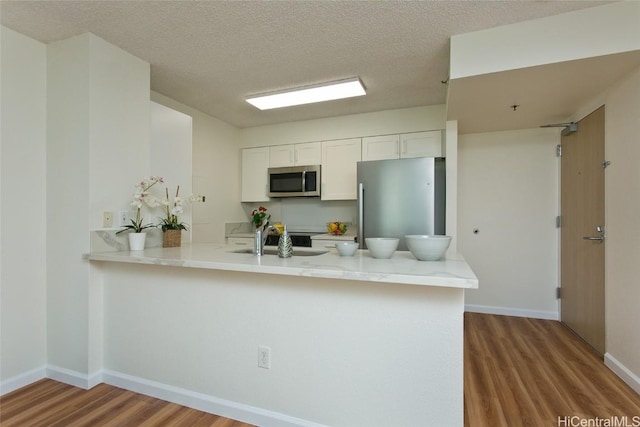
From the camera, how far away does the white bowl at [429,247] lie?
1636 mm

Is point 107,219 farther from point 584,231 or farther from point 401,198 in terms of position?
point 584,231

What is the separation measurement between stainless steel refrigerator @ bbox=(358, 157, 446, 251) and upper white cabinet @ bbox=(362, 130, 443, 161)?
0.40 metres

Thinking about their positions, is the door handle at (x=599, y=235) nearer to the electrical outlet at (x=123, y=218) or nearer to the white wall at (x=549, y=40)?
the white wall at (x=549, y=40)

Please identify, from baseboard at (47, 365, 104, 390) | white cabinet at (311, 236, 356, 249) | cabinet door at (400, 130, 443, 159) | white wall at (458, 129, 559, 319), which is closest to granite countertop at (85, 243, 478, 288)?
baseboard at (47, 365, 104, 390)

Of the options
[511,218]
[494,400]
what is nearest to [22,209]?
[494,400]

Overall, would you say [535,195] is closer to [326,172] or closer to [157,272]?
[326,172]

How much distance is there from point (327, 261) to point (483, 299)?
2.79m

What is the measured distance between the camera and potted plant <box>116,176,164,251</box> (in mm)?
2219

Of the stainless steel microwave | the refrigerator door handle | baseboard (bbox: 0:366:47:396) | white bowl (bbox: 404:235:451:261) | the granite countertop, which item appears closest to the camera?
the granite countertop

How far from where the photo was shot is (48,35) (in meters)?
2.16

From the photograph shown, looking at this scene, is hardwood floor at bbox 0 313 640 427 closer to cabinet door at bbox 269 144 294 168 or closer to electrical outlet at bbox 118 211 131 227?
electrical outlet at bbox 118 211 131 227

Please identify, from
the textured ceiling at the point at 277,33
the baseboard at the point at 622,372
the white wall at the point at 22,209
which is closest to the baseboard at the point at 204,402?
the white wall at the point at 22,209

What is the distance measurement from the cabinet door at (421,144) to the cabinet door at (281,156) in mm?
1411

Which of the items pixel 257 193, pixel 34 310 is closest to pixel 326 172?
pixel 257 193
